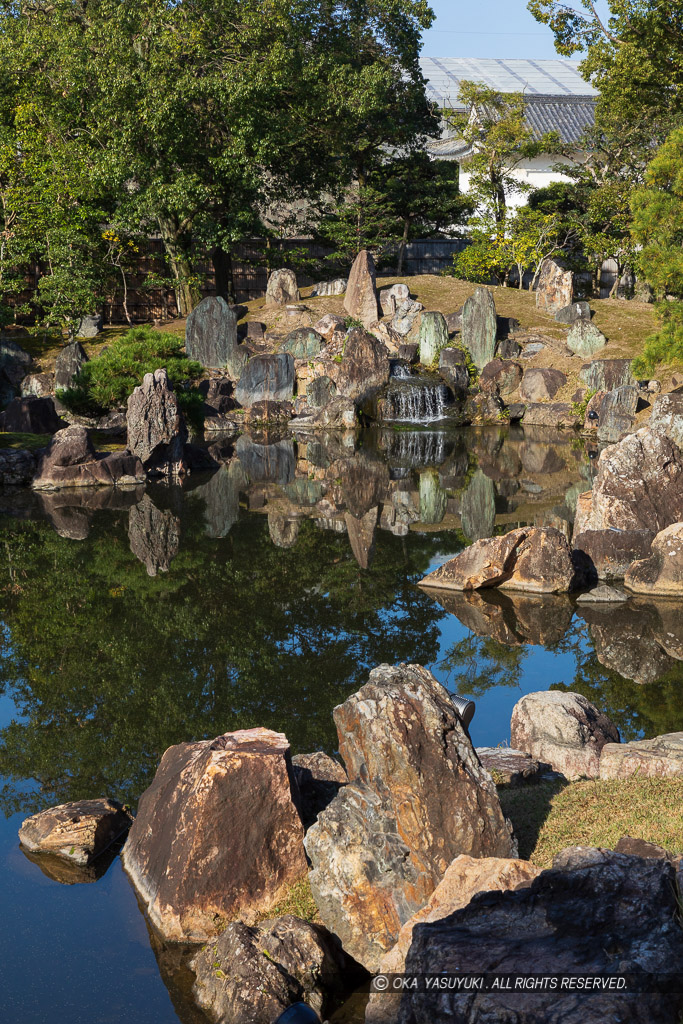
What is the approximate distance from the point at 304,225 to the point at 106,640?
2722 centimetres

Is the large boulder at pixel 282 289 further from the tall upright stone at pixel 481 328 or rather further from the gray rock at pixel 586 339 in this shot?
Result: the gray rock at pixel 586 339

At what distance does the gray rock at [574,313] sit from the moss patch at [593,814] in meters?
25.7

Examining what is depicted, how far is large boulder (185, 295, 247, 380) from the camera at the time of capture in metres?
28.6

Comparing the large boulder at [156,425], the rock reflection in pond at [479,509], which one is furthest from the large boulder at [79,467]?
the rock reflection in pond at [479,509]

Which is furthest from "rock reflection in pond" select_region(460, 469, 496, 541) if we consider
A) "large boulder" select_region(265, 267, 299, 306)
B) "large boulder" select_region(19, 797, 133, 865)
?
"large boulder" select_region(265, 267, 299, 306)

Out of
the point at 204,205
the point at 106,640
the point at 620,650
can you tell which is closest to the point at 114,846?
the point at 106,640

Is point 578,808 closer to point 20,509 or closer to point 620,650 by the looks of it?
point 620,650

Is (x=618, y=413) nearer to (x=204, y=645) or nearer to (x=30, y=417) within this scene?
(x=30, y=417)

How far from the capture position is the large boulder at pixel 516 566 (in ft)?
38.3

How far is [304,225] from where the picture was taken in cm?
3459

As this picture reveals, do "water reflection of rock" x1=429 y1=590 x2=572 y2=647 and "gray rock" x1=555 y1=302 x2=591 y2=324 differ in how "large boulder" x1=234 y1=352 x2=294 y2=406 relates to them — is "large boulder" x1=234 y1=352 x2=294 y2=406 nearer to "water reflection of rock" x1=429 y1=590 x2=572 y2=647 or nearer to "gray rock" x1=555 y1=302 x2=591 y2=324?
"gray rock" x1=555 y1=302 x2=591 y2=324

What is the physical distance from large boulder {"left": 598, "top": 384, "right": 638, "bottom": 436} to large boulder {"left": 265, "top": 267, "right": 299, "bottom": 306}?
470 inches

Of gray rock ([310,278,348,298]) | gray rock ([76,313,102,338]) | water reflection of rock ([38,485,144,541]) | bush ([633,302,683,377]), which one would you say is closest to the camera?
water reflection of rock ([38,485,144,541])

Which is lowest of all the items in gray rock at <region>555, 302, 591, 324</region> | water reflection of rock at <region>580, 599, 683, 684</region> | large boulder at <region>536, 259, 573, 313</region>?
water reflection of rock at <region>580, 599, 683, 684</region>
